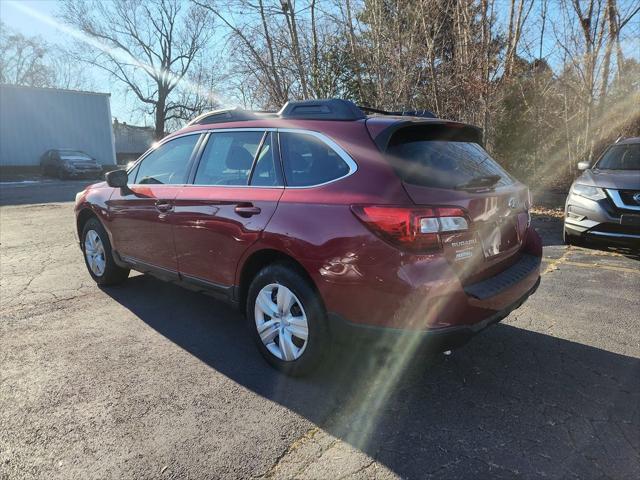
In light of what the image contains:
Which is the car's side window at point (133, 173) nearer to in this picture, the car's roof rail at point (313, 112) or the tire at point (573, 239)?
the car's roof rail at point (313, 112)

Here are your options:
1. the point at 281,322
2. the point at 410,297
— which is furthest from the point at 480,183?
the point at 281,322

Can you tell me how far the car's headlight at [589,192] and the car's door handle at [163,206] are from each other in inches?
212

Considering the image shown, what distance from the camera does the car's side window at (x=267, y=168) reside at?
315cm

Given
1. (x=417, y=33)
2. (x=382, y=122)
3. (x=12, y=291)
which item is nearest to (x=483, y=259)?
(x=382, y=122)

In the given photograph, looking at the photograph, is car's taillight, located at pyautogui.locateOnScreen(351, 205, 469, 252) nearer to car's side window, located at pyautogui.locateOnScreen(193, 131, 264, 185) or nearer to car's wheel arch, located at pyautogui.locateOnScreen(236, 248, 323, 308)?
car's wheel arch, located at pyautogui.locateOnScreen(236, 248, 323, 308)

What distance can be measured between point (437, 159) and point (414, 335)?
1.11m

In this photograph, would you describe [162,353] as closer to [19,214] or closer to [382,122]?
[382,122]

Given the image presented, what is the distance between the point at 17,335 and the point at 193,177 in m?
1.96

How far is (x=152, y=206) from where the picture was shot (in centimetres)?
411

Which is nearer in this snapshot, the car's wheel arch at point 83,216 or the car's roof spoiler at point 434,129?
the car's roof spoiler at point 434,129

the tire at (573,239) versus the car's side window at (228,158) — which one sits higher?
the car's side window at (228,158)

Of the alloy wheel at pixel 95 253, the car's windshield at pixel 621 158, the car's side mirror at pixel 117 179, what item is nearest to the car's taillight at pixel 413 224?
the car's side mirror at pixel 117 179

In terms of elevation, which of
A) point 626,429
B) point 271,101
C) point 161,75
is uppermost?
point 161,75

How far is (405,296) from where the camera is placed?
96.9 inches
